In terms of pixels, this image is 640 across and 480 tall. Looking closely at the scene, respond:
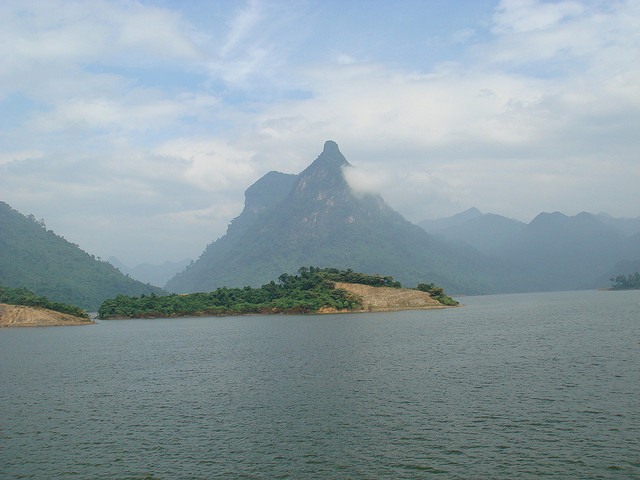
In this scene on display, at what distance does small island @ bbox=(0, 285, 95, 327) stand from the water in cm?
6675

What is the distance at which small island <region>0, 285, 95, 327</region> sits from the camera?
117 metres

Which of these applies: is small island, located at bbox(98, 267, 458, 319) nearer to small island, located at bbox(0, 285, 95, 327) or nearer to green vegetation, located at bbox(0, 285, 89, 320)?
green vegetation, located at bbox(0, 285, 89, 320)

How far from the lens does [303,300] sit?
5404 inches

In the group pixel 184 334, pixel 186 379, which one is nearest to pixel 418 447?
pixel 186 379

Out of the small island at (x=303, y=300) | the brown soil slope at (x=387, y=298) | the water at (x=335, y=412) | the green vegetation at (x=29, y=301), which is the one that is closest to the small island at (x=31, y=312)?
the green vegetation at (x=29, y=301)

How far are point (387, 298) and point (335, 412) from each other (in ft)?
357

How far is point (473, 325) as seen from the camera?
83.9m

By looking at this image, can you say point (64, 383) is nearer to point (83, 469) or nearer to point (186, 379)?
point (186, 379)

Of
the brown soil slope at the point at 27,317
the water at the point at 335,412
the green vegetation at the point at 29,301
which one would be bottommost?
the water at the point at 335,412

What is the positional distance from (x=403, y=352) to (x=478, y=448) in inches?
1200

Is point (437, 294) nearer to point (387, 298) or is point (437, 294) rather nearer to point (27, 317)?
point (387, 298)

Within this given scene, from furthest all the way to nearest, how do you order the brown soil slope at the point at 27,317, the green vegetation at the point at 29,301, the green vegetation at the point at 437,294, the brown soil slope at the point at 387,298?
the green vegetation at the point at 437,294
the brown soil slope at the point at 387,298
the green vegetation at the point at 29,301
the brown soil slope at the point at 27,317

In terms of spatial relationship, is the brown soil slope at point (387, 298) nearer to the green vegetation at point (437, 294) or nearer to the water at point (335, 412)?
the green vegetation at point (437, 294)

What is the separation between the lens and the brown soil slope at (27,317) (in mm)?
116438
